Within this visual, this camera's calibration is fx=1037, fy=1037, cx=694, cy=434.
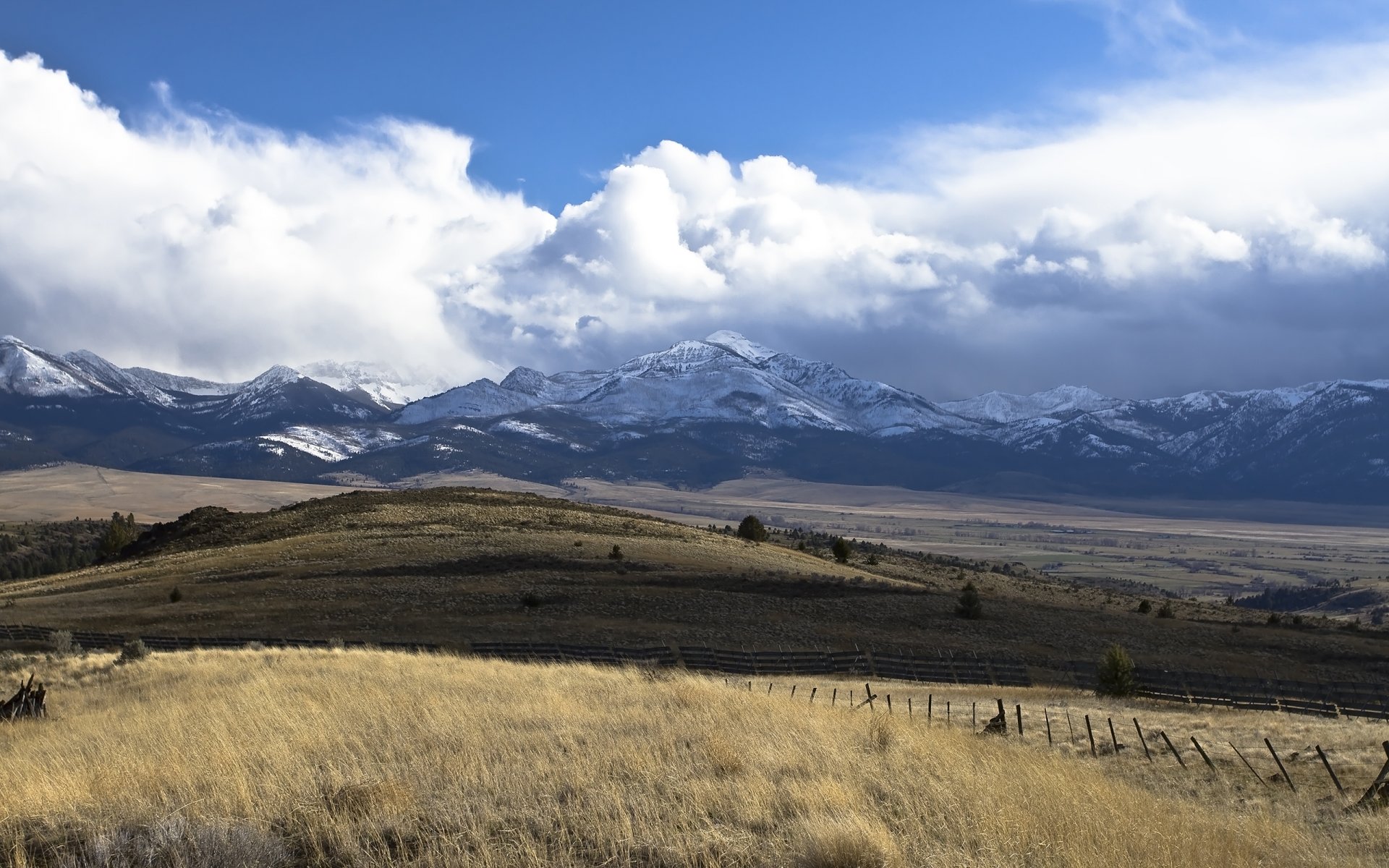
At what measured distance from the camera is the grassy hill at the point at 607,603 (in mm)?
47625

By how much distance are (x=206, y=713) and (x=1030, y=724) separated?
52.1 ft

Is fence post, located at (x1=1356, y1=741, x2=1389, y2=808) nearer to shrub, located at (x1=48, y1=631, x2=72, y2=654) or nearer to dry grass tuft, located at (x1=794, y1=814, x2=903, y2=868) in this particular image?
dry grass tuft, located at (x1=794, y1=814, x2=903, y2=868)

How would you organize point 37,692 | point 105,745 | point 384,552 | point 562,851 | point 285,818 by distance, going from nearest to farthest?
point 562,851
point 285,818
point 105,745
point 37,692
point 384,552

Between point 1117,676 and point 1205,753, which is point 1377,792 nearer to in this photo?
point 1205,753

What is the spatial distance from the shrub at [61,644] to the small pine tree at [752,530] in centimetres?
5500

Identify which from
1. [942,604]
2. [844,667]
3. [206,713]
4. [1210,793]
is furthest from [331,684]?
[942,604]

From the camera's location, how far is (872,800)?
9.92 metres

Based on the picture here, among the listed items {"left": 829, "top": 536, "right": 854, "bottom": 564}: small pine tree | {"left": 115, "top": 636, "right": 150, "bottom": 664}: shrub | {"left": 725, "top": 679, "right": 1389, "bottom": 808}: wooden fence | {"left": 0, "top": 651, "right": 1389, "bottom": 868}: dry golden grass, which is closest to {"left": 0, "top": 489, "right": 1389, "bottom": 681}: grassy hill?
{"left": 829, "top": 536, "right": 854, "bottom": 564}: small pine tree

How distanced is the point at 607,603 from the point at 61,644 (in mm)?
24448

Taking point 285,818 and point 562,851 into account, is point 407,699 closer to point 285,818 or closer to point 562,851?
point 285,818

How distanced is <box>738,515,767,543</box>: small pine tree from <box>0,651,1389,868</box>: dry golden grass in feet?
229

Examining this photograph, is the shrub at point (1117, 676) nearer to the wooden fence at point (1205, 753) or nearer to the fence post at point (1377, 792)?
the wooden fence at point (1205, 753)

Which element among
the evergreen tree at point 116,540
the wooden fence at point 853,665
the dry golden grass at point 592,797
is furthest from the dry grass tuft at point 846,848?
the evergreen tree at point 116,540

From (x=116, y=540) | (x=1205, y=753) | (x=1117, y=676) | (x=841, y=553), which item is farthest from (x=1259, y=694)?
(x=116, y=540)
